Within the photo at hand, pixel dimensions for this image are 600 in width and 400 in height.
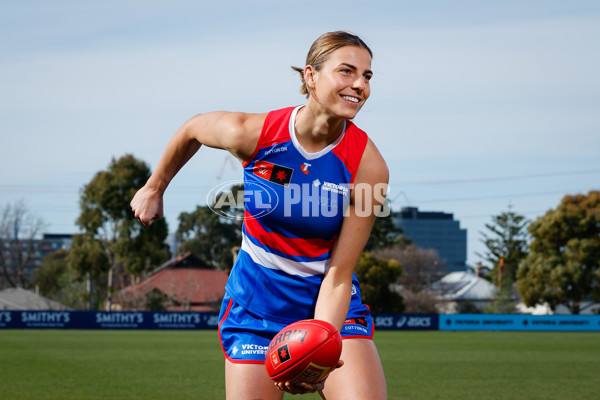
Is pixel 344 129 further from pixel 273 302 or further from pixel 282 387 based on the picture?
pixel 282 387

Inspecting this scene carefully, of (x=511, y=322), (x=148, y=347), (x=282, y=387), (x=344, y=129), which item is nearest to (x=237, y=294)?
(x=282, y=387)

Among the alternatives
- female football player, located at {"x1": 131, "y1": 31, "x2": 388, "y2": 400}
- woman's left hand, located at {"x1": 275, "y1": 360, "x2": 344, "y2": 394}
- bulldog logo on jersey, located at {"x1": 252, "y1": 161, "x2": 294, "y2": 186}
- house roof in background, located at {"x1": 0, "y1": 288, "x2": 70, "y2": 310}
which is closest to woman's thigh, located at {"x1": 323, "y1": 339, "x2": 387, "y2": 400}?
female football player, located at {"x1": 131, "y1": 31, "x2": 388, "y2": 400}

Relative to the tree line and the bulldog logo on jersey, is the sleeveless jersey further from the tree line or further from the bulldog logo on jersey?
the tree line

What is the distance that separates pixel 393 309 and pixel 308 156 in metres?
51.1

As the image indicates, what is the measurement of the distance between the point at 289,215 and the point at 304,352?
773 mm

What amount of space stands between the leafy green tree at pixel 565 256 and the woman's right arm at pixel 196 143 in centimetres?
5232

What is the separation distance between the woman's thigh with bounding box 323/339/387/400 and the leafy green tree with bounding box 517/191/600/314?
171 feet

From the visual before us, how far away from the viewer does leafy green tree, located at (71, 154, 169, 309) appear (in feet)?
167

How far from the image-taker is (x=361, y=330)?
4699 millimetres

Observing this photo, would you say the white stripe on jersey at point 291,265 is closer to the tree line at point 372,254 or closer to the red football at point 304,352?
the red football at point 304,352

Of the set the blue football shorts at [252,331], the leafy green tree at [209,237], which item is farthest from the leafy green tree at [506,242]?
the blue football shorts at [252,331]

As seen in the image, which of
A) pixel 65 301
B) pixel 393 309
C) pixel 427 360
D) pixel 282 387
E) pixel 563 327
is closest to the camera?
pixel 282 387

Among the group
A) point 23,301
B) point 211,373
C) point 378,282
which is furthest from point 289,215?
point 23,301

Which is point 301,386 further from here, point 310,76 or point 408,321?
point 408,321
